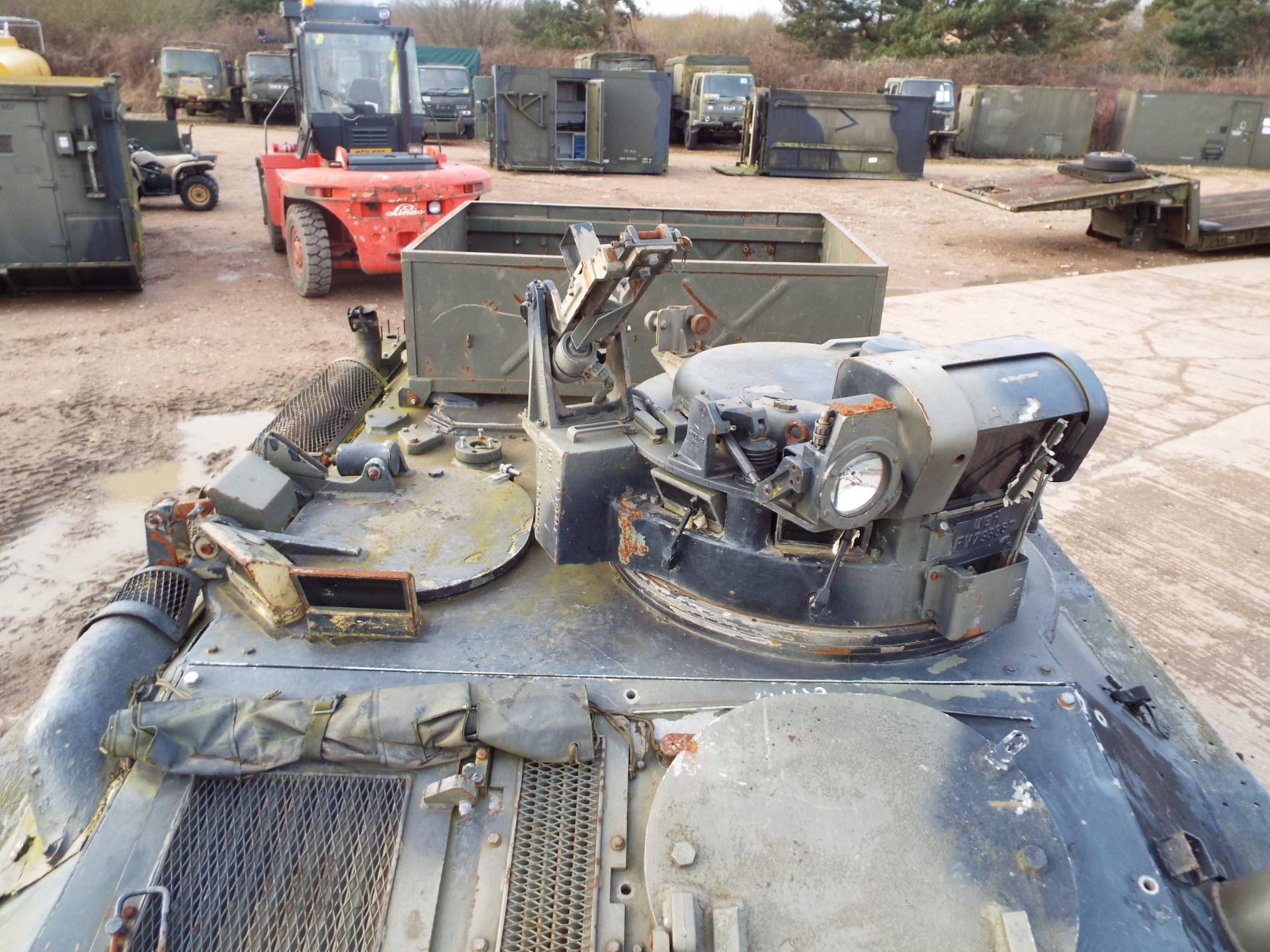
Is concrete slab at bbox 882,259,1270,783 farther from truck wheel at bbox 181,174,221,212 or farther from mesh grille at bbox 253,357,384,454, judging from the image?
truck wheel at bbox 181,174,221,212

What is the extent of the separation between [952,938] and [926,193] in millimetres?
21404

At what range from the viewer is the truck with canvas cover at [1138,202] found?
1495 cm

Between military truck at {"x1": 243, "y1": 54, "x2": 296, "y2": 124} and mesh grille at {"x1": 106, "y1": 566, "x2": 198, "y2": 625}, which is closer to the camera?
mesh grille at {"x1": 106, "y1": 566, "x2": 198, "y2": 625}

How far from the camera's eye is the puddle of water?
5.55 m

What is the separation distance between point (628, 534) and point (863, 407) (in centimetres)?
93

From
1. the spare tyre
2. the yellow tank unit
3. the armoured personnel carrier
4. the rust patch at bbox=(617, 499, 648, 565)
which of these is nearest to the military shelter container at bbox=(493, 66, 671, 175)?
the yellow tank unit

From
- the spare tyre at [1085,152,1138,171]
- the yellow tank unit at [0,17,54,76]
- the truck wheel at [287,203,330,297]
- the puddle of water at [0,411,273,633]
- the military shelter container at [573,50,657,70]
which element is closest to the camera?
the puddle of water at [0,411,273,633]

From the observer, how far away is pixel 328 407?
4.96 m

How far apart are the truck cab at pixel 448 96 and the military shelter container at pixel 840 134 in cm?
895

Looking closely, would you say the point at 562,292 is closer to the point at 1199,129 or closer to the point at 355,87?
the point at 355,87

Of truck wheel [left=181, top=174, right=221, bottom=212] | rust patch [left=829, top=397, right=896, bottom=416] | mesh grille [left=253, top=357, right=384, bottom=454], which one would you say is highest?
rust patch [left=829, top=397, right=896, bottom=416]

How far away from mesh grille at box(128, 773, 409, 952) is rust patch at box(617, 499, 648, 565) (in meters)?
0.96

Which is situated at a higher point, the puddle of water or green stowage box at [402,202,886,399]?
green stowage box at [402,202,886,399]

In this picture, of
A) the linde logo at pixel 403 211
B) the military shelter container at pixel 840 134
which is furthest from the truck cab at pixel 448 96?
the linde logo at pixel 403 211
